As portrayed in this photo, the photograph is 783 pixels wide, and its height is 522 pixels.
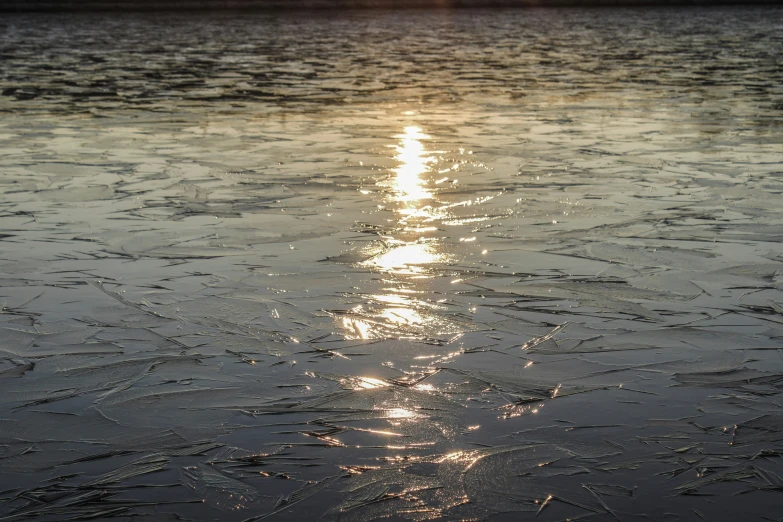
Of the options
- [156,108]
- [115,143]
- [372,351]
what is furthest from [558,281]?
[156,108]

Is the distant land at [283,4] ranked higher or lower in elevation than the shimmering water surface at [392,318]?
lower

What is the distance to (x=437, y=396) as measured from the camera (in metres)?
2.62

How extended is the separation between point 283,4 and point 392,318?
1214 inches

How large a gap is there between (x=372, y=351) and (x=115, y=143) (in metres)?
4.26

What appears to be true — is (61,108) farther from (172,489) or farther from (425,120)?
(172,489)

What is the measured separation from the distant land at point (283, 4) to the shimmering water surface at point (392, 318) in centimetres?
2567

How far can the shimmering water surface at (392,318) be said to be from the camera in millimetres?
2211

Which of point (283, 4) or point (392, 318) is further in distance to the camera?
point (283, 4)

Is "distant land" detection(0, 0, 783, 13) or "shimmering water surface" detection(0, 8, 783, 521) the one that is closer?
"shimmering water surface" detection(0, 8, 783, 521)

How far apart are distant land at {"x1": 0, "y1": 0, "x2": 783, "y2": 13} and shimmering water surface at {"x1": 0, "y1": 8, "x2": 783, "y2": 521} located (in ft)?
84.2

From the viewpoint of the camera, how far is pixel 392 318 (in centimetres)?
320

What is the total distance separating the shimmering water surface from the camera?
87.0 inches

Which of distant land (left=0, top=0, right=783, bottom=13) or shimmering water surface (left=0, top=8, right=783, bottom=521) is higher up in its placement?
shimmering water surface (left=0, top=8, right=783, bottom=521)

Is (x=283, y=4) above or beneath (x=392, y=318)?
beneath
